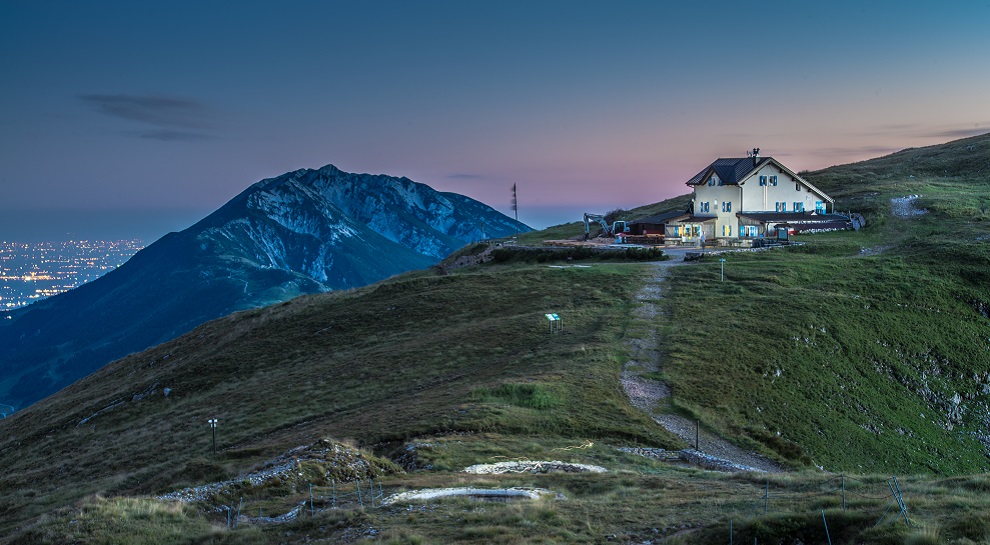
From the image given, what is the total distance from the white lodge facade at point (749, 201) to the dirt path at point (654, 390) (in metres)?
34.4

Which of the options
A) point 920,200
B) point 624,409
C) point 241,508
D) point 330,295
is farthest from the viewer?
point 920,200

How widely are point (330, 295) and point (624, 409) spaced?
163 feet

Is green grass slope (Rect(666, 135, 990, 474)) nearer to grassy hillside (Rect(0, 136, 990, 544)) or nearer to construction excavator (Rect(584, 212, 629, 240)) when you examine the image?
grassy hillside (Rect(0, 136, 990, 544))

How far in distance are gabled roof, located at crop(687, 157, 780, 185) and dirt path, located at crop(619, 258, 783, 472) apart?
37880 millimetres

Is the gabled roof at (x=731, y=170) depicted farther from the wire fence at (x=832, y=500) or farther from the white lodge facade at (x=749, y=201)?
the wire fence at (x=832, y=500)

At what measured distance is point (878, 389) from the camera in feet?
134

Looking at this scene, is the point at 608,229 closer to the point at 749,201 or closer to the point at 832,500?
the point at 749,201

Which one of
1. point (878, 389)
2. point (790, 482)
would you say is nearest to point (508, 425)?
point (790, 482)

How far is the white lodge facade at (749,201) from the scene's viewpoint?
3344 inches

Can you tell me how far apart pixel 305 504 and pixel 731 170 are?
8128cm

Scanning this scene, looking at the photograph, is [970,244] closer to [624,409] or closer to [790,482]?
[624,409]

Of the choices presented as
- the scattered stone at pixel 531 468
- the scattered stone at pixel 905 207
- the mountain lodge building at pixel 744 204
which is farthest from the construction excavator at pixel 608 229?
the scattered stone at pixel 531 468

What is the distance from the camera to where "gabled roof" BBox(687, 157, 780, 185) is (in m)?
86.9

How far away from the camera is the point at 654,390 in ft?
121
